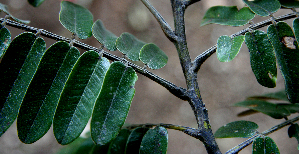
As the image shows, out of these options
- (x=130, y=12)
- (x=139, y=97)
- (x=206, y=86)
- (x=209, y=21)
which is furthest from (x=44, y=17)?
Answer: (x=209, y=21)

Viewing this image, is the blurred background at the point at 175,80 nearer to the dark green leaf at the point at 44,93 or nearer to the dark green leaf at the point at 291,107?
the dark green leaf at the point at 291,107

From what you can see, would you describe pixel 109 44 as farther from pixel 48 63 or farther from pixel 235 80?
pixel 235 80

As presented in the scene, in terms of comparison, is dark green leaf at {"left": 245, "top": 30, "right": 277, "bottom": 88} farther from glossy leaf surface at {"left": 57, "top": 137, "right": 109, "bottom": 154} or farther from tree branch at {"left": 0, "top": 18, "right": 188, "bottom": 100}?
glossy leaf surface at {"left": 57, "top": 137, "right": 109, "bottom": 154}

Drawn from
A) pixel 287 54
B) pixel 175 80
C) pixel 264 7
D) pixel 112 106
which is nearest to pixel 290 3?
pixel 264 7

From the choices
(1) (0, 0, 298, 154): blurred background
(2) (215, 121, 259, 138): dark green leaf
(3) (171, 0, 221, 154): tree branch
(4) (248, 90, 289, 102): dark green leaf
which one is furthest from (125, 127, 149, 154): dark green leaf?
(1) (0, 0, 298, 154): blurred background

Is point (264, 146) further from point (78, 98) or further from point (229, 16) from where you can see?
point (78, 98)

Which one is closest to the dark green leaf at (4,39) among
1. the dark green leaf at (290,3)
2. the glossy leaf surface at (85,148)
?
the glossy leaf surface at (85,148)
